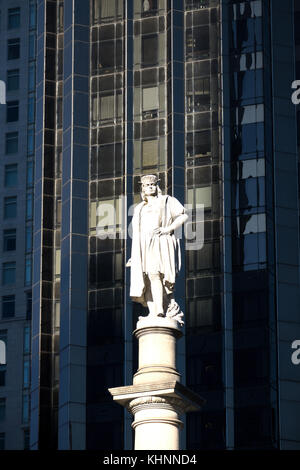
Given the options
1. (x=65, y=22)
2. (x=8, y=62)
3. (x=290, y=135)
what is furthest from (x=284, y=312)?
(x=8, y=62)

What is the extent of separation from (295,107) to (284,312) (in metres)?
19.0

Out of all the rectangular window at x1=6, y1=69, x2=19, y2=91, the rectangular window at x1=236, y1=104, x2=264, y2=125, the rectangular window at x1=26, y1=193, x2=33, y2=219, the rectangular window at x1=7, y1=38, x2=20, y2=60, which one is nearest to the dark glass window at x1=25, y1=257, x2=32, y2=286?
the rectangular window at x1=26, y1=193, x2=33, y2=219

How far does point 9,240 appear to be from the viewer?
5561 inches

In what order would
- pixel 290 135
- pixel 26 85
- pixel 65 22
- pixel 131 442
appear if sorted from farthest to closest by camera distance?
1. pixel 26 85
2. pixel 65 22
3. pixel 290 135
4. pixel 131 442

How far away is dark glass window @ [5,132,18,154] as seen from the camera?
476 feet

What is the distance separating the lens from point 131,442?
11725cm

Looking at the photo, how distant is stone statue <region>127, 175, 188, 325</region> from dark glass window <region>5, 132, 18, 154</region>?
108 meters

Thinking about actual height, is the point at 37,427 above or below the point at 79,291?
below

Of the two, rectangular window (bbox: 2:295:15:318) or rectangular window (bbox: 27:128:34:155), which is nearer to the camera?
rectangular window (bbox: 2:295:15:318)

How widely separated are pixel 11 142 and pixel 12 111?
3156 millimetres

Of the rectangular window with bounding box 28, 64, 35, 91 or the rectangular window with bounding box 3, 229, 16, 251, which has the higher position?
the rectangular window with bounding box 28, 64, 35, 91

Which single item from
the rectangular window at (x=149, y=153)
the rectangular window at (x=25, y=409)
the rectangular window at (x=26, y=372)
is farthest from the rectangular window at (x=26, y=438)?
the rectangular window at (x=149, y=153)

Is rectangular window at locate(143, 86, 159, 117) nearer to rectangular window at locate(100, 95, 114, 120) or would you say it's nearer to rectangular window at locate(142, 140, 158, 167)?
rectangular window at locate(142, 140, 158, 167)

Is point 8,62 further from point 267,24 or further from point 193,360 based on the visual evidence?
point 193,360
